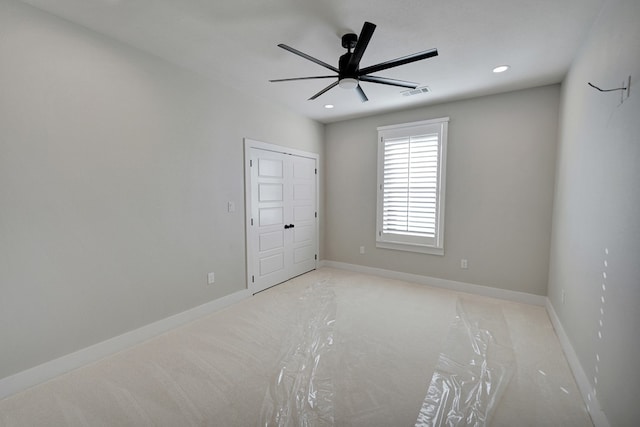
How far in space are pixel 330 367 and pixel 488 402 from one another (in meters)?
1.11

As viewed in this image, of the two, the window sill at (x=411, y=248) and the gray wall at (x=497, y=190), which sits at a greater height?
the gray wall at (x=497, y=190)

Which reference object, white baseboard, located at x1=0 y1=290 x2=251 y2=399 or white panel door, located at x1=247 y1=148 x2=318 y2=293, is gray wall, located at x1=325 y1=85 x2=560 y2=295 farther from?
white baseboard, located at x1=0 y1=290 x2=251 y2=399

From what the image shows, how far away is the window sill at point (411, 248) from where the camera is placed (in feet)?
13.4

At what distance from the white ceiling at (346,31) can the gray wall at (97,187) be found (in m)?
0.29

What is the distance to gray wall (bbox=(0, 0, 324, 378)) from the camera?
6.31 ft

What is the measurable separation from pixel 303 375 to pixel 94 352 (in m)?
1.82

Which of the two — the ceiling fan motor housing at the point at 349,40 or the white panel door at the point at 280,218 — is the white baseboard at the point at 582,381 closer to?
the ceiling fan motor housing at the point at 349,40

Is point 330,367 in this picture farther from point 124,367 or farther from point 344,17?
point 344,17

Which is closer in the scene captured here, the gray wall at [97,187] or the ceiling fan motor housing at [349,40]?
the gray wall at [97,187]

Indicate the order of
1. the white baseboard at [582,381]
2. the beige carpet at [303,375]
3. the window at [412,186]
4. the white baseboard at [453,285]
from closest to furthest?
the white baseboard at [582,381] → the beige carpet at [303,375] → the white baseboard at [453,285] → the window at [412,186]

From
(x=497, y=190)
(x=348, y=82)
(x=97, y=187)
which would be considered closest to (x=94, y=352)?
(x=97, y=187)

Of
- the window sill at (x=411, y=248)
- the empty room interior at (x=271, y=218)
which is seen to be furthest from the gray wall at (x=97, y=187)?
the window sill at (x=411, y=248)

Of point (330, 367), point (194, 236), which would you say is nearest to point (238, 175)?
point (194, 236)

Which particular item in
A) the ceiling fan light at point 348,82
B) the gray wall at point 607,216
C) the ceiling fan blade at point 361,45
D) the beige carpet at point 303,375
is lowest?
the beige carpet at point 303,375
